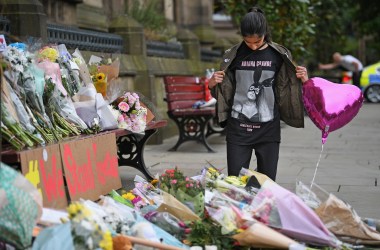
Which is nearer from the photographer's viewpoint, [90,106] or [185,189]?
[185,189]

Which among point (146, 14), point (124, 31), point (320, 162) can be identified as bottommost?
point (320, 162)

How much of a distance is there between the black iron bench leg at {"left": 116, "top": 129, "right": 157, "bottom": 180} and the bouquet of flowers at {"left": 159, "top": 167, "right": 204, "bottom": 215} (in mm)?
2728

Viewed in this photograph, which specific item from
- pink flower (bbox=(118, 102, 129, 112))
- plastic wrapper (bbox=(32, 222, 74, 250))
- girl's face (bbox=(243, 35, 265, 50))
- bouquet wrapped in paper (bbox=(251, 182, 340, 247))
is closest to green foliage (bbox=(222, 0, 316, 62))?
pink flower (bbox=(118, 102, 129, 112))

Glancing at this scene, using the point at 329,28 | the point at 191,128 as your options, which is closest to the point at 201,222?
the point at 191,128

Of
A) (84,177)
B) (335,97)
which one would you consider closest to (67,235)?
(84,177)

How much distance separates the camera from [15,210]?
15.9 ft

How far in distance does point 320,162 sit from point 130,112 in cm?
412

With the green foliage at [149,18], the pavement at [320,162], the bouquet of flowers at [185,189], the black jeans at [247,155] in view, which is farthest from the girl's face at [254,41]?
the green foliage at [149,18]

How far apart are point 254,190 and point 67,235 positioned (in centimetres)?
189

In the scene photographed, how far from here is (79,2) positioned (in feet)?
48.0

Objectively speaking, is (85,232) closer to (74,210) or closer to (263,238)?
(74,210)

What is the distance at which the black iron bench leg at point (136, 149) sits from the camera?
30.3 feet

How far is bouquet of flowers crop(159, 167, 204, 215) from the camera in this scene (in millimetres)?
5887

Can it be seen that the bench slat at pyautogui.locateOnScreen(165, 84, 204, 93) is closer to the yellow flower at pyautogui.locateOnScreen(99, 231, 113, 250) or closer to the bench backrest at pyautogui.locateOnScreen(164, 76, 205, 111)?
the bench backrest at pyautogui.locateOnScreen(164, 76, 205, 111)
